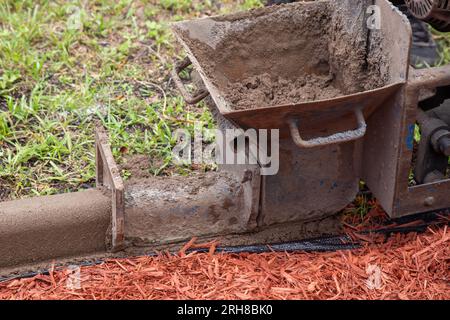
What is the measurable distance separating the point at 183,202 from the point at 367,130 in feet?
2.90

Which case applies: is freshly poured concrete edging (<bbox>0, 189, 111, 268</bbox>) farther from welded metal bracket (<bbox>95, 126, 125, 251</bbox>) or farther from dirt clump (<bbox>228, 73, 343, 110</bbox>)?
dirt clump (<bbox>228, 73, 343, 110</bbox>)

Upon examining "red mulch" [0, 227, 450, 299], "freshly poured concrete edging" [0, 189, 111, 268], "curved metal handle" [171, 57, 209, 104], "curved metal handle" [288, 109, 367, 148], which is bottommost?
"red mulch" [0, 227, 450, 299]

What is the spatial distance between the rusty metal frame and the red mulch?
0.64 ft

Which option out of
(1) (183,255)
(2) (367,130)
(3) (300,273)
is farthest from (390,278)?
(1) (183,255)

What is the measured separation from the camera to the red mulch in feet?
10.1

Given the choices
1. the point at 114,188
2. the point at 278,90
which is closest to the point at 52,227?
the point at 114,188

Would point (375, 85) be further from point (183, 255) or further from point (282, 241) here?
point (183, 255)

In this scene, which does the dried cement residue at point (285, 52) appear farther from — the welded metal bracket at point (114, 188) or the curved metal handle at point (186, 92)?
the welded metal bracket at point (114, 188)

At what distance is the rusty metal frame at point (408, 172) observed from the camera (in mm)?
3078

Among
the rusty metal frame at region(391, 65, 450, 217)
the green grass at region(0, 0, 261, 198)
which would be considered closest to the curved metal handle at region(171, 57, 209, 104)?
the green grass at region(0, 0, 261, 198)

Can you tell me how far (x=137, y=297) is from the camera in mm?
3074

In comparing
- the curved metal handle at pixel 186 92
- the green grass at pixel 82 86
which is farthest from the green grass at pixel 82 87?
the curved metal handle at pixel 186 92

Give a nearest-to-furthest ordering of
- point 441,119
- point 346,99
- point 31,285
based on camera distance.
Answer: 1. point 346,99
2. point 31,285
3. point 441,119

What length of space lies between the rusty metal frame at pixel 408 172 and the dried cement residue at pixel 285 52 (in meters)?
0.30
